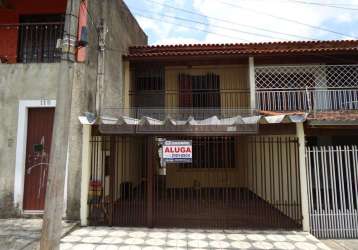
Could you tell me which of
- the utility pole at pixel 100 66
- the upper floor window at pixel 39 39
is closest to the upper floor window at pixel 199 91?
the utility pole at pixel 100 66

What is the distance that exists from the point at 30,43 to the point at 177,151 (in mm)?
5780

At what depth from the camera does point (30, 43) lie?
8.94 metres

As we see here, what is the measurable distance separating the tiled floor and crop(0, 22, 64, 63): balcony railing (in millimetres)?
5224

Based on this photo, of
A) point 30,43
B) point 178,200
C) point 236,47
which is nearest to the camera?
point 30,43

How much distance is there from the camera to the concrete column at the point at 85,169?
23.3ft

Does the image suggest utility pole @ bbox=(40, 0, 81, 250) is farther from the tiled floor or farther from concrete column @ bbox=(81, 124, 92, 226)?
concrete column @ bbox=(81, 124, 92, 226)

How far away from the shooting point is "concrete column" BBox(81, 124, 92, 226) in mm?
7116

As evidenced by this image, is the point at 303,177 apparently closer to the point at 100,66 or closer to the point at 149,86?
the point at 100,66

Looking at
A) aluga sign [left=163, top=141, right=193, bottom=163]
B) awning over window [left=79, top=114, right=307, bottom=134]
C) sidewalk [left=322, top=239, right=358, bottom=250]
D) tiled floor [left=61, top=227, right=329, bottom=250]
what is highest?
awning over window [left=79, top=114, right=307, bottom=134]

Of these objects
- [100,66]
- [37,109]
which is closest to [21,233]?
[37,109]

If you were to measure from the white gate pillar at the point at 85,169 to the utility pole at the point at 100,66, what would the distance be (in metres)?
1.07

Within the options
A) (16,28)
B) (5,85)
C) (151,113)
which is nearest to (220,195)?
(151,113)

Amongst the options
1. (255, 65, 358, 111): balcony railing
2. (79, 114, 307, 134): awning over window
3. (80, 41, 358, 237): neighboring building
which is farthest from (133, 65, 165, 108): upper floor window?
(79, 114, 307, 134): awning over window

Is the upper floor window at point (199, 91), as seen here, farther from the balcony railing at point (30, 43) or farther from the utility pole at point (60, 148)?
the utility pole at point (60, 148)
